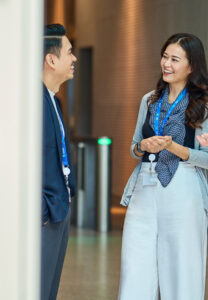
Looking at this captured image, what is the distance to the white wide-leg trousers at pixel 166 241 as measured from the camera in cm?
306

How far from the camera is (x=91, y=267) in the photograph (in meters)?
5.31

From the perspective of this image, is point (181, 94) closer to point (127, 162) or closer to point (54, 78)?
point (54, 78)

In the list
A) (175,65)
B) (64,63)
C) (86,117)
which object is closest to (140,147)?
(175,65)

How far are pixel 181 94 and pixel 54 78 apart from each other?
0.80 m

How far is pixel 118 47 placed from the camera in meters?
10.5

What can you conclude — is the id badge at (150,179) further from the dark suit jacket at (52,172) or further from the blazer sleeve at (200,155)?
the dark suit jacket at (52,172)

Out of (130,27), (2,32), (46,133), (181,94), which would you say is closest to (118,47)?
(130,27)

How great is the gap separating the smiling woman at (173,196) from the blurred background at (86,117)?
2.68 ft

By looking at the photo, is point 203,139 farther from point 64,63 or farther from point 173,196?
point 64,63

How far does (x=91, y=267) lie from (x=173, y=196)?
245 cm

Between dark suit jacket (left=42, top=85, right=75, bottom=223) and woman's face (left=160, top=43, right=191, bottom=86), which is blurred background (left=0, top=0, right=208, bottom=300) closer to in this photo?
→ dark suit jacket (left=42, top=85, right=75, bottom=223)

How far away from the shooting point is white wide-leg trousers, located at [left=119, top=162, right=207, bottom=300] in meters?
3.06

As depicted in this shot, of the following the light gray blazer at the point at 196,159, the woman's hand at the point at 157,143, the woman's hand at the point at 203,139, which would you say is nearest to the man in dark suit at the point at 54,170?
the woman's hand at the point at 157,143

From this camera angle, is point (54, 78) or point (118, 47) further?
point (118, 47)
